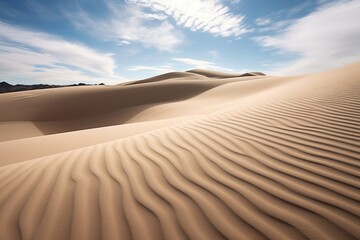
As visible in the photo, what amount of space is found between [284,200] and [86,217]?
158 cm

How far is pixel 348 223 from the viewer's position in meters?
1.47

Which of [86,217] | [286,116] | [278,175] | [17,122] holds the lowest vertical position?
[17,122]

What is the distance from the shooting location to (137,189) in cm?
199

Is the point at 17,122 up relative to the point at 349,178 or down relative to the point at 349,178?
down

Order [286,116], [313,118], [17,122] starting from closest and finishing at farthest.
→ [313,118] → [286,116] → [17,122]

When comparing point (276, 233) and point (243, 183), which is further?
point (243, 183)

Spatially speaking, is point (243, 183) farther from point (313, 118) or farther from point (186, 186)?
point (313, 118)

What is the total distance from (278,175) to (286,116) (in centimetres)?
232

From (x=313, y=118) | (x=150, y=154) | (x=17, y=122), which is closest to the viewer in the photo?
(x=150, y=154)

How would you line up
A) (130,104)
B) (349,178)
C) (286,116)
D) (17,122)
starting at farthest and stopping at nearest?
(130,104) < (17,122) < (286,116) < (349,178)

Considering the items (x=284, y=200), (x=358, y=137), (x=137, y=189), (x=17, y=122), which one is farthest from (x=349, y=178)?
(x=17, y=122)

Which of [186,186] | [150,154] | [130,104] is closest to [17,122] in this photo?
[130,104]

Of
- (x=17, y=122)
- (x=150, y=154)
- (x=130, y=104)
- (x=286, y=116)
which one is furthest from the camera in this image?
(x=130, y=104)

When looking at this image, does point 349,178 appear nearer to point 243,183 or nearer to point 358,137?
point 243,183
